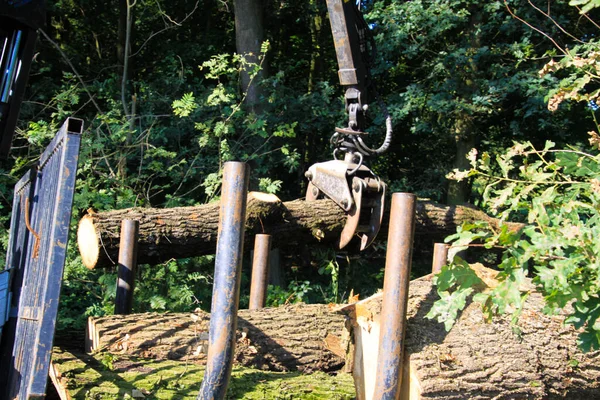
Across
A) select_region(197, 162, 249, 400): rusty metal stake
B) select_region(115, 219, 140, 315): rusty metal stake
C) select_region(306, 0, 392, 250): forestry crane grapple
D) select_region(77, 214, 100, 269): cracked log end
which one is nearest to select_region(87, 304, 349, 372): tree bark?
select_region(115, 219, 140, 315): rusty metal stake

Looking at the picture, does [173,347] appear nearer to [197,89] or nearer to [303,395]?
[303,395]

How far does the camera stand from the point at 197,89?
9.82 metres

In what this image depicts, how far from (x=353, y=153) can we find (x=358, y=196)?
1.83 feet

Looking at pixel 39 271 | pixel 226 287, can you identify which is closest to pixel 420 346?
pixel 226 287

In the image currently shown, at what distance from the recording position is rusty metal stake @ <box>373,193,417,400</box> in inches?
139

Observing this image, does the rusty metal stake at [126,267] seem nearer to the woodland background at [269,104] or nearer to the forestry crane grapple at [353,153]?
the forestry crane grapple at [353,153]

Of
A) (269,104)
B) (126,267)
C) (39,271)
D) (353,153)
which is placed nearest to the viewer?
(39,271)

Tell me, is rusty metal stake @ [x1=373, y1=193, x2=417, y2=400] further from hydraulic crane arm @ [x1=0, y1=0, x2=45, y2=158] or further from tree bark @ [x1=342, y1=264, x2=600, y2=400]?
hydraulic crane arm @ [x1=0, y1=0, x2=45, y2=158]

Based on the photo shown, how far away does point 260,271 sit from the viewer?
5633mm

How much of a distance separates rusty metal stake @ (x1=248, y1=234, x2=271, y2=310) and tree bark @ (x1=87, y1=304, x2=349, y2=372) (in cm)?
81

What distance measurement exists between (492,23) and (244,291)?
497 centimetres

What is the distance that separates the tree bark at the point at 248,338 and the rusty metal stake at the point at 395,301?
0.68 meters

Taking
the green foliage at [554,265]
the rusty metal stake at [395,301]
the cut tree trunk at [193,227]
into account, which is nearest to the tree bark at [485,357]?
the rusty metal stake at [395,301]

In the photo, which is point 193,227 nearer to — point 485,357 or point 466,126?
point 485,357
